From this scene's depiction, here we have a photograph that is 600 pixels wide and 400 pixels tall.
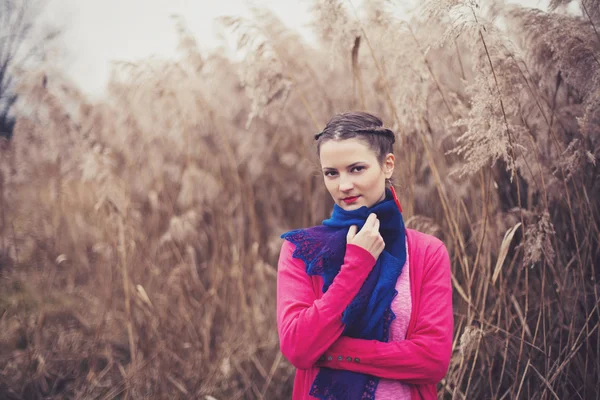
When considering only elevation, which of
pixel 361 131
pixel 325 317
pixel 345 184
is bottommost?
pixel 325 317

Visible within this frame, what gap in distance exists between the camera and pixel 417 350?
4.05ft

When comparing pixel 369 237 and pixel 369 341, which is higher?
pixel 369 237

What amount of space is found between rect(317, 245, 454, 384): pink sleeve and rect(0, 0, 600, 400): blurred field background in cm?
53

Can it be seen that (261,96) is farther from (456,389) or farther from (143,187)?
(143,187)

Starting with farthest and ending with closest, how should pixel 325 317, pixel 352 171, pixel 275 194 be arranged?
pixel 275 194, pixel 352 171, pixel 325 317

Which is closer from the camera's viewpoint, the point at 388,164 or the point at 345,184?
the point at 345,184

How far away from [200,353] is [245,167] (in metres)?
1.51

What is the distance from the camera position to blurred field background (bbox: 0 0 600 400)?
1.82m

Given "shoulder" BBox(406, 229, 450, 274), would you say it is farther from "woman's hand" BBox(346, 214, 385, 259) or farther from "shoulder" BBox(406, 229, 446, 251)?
"woman's hand" BBox(346, 214, 385, 259)

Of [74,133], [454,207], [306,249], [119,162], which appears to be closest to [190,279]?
[74,133]

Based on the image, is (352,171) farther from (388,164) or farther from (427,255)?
(427,255)

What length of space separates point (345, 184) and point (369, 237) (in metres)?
0.17

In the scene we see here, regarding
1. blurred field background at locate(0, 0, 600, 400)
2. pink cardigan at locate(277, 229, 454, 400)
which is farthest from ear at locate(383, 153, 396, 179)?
blurred field background at locate(0, 0, 600, 400)

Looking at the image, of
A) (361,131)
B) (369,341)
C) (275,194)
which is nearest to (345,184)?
(361,131)
